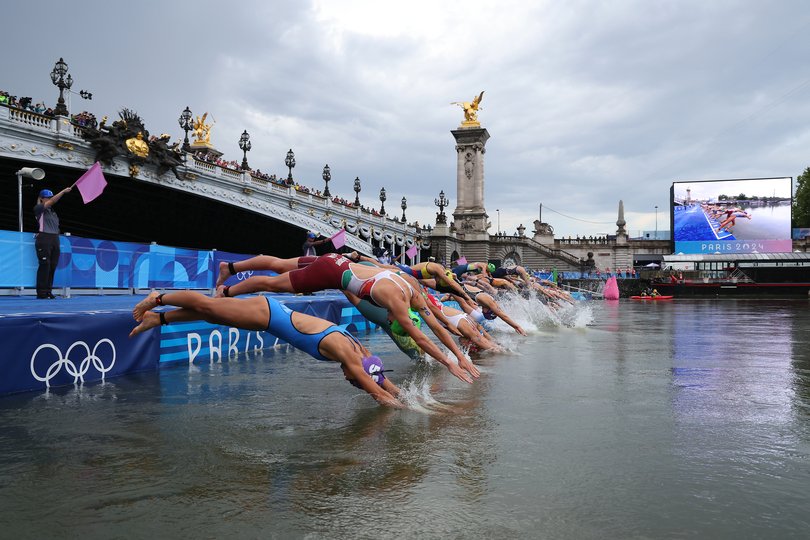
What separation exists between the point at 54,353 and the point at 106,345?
0.88 meters

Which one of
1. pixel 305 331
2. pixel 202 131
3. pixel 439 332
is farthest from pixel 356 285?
pixel 202 131

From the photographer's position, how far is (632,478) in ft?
14.6

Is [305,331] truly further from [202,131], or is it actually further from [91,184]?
[202,131]

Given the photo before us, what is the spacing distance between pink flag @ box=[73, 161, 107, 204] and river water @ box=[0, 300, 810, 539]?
8362 mm

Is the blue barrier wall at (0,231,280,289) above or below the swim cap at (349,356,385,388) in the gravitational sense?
above

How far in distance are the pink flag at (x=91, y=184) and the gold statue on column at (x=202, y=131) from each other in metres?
58.0

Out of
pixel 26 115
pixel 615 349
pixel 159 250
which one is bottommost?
pixel 615 349

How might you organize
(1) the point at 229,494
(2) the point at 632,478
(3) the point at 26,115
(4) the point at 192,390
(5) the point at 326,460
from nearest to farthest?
(1) the point at 229,494, (2) the point at 632,478, (5) the point at 326,460, (4) the point at 192,390, (3) the point at 26,115

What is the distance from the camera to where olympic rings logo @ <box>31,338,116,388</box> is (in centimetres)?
797

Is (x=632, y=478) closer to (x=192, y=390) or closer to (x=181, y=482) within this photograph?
(x=181, y=482)

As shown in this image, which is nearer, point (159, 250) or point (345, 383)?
point (345, 383)

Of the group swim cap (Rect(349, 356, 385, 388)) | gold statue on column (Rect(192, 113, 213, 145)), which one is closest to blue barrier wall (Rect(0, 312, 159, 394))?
swim cap (Rect(349, 356, 385, 388))

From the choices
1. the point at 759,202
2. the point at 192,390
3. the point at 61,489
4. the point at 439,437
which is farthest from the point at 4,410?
the point at 759,202

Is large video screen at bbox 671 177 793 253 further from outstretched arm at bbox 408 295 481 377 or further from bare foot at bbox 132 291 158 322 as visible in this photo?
bare foot at bbox 132 291 158 322
